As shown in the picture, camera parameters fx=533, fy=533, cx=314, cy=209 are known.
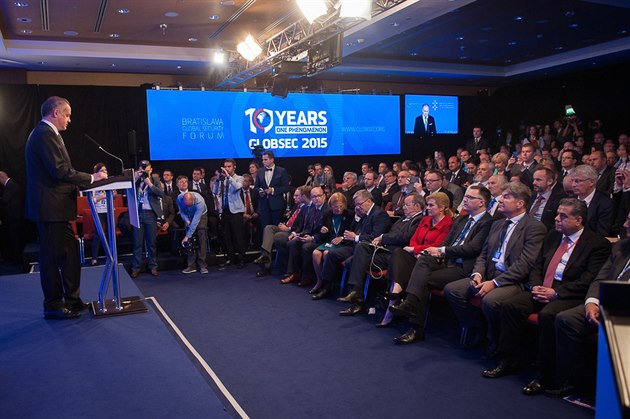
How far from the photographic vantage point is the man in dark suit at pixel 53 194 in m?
3.61

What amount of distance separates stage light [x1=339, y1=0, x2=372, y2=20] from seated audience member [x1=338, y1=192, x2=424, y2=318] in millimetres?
2382

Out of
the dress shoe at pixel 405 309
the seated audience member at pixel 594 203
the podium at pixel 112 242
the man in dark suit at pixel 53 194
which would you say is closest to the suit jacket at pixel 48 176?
the man in dark suit at pixel 53 194

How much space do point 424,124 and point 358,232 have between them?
8.52 meters

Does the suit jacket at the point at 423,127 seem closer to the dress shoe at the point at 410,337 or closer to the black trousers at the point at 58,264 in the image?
the dress shoe at the point at 410,337

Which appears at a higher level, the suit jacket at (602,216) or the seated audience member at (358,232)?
the suit jacket at (602,216)

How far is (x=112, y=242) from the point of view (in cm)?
395

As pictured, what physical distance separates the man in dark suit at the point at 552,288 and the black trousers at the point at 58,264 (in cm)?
296

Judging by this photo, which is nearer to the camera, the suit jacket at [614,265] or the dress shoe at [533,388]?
the suit jacket at [614,265]

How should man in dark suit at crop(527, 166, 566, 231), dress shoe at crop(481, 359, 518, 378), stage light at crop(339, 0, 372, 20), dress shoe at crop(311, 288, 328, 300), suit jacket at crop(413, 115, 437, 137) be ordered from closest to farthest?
dress shoe at crop(481, 359, 518, 378), man in dark suit at crop(527, 166, 566, 231), dress shoe at crop(311, 288, 328, 300), stage light at crop(339, 0, 372, 20), suit jacket at crop(413, 115, 437, 137)

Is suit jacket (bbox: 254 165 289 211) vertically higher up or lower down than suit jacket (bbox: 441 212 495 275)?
higher up

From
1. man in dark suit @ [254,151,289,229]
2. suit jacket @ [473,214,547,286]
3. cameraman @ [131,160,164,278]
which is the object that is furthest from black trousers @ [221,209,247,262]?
suit jacket @ [473,214,547,286]

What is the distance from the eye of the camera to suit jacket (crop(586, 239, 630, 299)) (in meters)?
3.05

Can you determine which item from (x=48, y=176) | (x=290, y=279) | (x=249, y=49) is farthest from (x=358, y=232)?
(x=249, y=49)

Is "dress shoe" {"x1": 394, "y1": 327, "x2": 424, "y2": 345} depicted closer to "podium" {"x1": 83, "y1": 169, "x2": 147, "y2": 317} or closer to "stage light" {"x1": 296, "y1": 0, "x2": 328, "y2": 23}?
"podium" {"x1": 83, "y1": 169, "x2": 147, "y2": 317}
